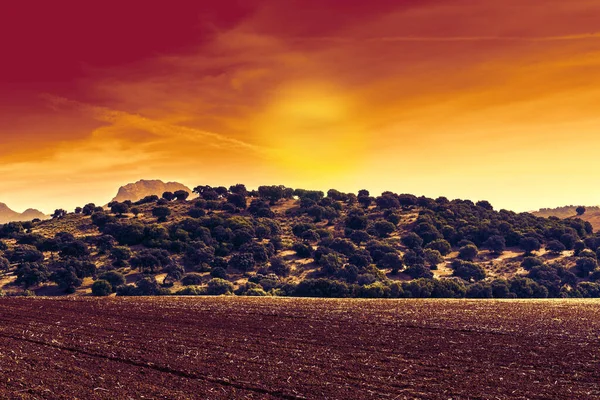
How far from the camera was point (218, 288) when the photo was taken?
86312mm

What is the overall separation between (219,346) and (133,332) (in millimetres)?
7948

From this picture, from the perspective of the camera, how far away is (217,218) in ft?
431

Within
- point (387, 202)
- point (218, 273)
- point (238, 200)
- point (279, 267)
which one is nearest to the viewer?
point (218, 273)

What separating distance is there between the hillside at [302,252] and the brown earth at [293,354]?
135ft

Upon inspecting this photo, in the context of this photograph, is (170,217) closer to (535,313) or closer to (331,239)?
(331,239)

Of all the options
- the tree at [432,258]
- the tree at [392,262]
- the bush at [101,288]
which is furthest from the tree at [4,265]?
the tree at [432,258]

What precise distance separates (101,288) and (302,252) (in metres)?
45.4

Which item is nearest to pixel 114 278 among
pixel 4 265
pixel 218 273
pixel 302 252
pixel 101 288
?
pixel 101 288

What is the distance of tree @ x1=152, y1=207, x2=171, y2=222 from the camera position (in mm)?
137375

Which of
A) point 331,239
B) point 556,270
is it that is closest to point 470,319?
point 556,270

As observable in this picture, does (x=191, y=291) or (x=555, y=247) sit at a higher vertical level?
(x=555, y=247)

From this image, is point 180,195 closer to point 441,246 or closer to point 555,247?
point 441,246

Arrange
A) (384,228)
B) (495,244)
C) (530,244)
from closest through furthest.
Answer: (530,244)
(495,244)
(384,228)

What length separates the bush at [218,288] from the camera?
85500mm
